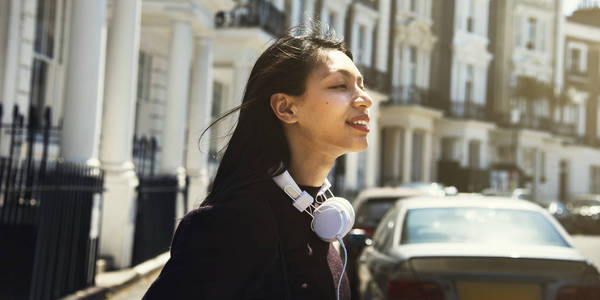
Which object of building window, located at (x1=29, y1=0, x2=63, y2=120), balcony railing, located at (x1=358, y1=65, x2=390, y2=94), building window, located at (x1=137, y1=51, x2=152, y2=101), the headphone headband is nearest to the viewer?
the headphone headband

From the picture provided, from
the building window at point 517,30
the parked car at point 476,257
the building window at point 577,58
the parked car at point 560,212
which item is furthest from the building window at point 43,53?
the building window at point 577,58

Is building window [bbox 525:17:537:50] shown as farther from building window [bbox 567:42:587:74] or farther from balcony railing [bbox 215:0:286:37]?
balcony railing [bbox 215:0:286:37]

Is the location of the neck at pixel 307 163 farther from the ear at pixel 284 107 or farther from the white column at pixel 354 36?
the white column at pixel 354 36

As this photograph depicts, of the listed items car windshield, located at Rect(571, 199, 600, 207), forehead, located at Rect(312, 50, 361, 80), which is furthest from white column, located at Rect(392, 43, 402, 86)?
forehead, located at Rect(312, 50, 361, 80)

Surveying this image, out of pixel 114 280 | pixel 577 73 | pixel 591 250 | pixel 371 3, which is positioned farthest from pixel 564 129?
pixel 114 280

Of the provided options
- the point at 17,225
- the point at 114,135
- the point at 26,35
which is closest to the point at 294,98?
the point at 17,225

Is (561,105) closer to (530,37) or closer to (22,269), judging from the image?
(530,37)

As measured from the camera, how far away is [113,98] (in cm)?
980

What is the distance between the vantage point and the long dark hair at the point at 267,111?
5.98 feet

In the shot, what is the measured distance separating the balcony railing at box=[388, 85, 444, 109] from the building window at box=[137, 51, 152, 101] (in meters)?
20.8

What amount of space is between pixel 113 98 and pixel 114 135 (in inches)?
20.1

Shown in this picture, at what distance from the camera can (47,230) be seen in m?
6.29

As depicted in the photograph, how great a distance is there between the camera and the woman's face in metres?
1.84

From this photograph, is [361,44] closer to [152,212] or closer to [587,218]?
[587,218]
